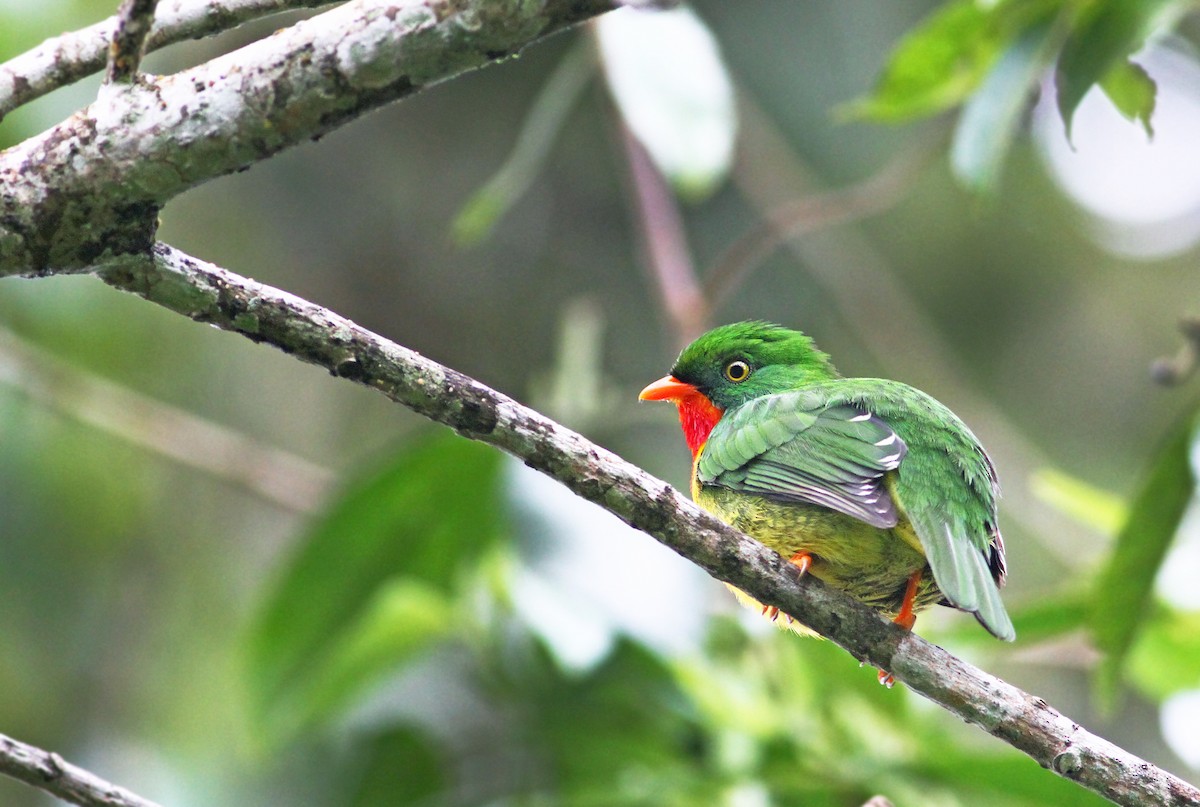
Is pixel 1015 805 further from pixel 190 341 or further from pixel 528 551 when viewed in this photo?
pixel 190 341

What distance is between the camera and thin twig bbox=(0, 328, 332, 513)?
5.66 meters

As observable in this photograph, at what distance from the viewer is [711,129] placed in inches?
186

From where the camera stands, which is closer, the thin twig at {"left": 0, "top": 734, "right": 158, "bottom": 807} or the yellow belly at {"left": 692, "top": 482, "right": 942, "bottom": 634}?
the thin twig at {"left": 0, "top": 734, "right": 158, "bottom": 807}

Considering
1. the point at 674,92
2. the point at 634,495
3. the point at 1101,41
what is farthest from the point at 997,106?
the point at 634,495

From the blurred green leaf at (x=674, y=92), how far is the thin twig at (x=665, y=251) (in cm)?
57

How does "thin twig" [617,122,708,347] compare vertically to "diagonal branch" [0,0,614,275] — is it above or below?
above

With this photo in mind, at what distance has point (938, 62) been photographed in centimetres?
440

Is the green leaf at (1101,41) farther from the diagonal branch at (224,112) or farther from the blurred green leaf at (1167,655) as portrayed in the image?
the blurred green leaf at (1167,655)

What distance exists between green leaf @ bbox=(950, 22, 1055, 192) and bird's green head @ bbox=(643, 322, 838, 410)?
0.78 meters

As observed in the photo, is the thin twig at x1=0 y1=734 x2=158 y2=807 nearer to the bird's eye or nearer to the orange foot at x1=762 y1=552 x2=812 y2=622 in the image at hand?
the orange foot at x1=762 y1=552 x2=812 y2=622

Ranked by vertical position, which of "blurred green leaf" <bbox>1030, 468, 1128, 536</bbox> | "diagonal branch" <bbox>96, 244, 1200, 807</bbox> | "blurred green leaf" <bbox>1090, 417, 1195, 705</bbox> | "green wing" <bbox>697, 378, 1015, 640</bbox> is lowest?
"diagonal branch" <bbox>96, 244, 1200, 807</bbox>

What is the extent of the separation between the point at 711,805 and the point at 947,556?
6.63 feet

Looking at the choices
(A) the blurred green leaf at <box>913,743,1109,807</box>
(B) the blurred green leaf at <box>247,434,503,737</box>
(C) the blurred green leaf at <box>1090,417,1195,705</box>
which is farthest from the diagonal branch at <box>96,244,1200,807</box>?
(B) the blurred green leaf at <box>247,434,503,737</box>

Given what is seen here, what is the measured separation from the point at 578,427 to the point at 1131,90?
Result: 2444 mm
